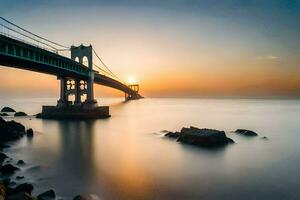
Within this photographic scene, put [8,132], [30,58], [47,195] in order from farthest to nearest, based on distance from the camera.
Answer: [30,58] → [8,132] → [47,195]

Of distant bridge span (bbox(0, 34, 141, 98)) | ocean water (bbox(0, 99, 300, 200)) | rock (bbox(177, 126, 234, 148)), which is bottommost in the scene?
ocean water (bbox(0, 99, 300, 200))

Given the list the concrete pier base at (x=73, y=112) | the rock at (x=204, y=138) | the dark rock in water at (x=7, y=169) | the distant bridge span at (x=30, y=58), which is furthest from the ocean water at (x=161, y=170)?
the concrete pier base at (x=73, y=112)

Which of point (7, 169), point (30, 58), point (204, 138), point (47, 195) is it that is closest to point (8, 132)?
point (30, 58)

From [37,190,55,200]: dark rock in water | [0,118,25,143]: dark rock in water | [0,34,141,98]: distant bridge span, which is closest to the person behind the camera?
[37,190,55,200]: dark rock in water

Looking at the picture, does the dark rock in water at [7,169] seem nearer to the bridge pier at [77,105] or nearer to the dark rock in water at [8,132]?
the dark rock in water at [8,132]

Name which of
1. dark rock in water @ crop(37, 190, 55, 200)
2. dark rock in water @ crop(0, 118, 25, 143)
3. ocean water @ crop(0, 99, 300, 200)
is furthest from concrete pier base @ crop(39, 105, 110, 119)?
dark rock in water @ crop(37, 190, 55, 200)

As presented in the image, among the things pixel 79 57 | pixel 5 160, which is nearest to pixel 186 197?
pixel 5 160

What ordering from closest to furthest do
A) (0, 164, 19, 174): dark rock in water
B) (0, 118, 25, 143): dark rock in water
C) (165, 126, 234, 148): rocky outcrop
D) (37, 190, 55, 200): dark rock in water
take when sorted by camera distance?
(37, 190, 55, 200): dark rock in water, (0, 164, 19, 174): dark rock in water, (165, 126, 234, 148): rocky outcrop, (0, 118, 25, 143): dark rock in water

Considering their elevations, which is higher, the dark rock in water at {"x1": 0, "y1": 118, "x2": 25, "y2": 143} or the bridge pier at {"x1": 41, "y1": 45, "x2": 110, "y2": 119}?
the bridge pier at {"x1": 41, "y1": 45, "x2": 110, "y2": 119}

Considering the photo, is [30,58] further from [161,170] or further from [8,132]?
[161,170]

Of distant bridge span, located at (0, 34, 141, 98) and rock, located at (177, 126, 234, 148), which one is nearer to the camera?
rock, located at (177, 126, 234, 148)

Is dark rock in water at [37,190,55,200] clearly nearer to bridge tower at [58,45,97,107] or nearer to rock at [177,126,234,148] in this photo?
rock at [177,126,234,148]
